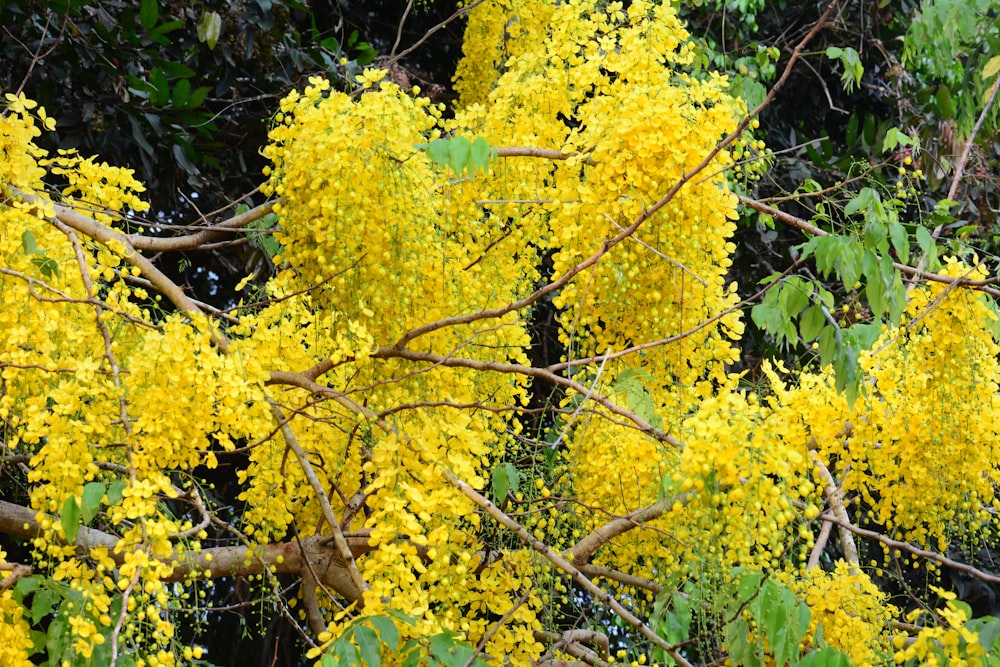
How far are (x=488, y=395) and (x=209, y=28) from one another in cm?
180

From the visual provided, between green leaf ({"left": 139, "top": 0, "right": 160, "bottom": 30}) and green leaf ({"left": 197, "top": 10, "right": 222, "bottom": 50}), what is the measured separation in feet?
0.51

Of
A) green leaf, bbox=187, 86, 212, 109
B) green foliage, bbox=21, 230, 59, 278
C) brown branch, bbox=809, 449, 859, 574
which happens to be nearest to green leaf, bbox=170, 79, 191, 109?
green leaf, bbox=187, 86, 212, 109

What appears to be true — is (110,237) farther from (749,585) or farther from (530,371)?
(749,585)

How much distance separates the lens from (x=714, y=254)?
2.58m

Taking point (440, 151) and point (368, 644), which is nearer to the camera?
point (368, 644)

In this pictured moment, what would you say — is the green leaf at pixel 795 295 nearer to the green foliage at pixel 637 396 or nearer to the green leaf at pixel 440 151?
the green foliage at pixel 637 396

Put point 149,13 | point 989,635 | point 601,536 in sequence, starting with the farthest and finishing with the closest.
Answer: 1. point 149,13
2. point 601,536
3. point 989,635

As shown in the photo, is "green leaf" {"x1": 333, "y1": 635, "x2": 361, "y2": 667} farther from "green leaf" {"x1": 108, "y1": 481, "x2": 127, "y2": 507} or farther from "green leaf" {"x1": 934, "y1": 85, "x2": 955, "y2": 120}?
"green leaf" {"x1": 934, "y1": 85, "x2": 955, "y2": 120}

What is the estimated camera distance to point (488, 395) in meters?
2.78

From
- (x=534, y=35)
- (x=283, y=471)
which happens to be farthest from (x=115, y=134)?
(x=283, y=471)

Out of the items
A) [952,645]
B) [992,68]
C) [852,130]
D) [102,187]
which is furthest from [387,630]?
[852,130]

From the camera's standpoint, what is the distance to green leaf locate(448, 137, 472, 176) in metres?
2.20

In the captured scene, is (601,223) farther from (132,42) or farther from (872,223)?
(132,42)

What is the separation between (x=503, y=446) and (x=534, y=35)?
1687mm
